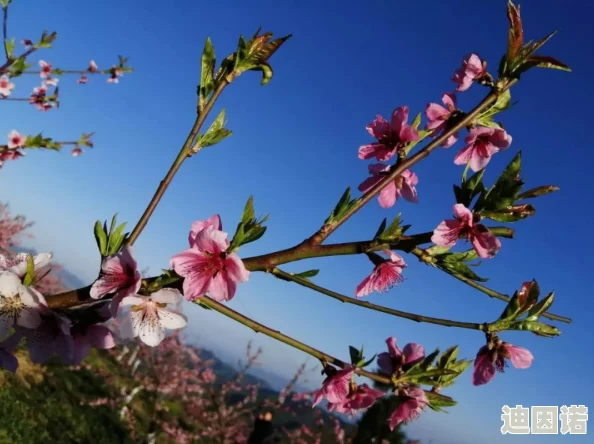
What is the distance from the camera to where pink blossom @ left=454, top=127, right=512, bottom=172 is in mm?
1530

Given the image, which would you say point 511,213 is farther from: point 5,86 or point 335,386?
point 5,86

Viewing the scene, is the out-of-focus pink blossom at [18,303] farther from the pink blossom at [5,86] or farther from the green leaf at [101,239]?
the pink blossom at [5,86]

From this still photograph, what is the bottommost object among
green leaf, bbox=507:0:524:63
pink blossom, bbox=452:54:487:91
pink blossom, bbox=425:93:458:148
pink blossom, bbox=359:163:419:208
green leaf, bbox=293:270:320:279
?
green leaf, bbox=293:270:320:279

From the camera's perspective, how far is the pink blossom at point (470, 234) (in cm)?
126

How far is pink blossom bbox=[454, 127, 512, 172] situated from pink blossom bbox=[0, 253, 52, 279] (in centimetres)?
124

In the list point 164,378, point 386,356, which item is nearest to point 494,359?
point 386,356

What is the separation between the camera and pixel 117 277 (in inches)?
44.9

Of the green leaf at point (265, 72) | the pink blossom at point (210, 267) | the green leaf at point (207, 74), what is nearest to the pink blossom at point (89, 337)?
the pink blossom at point (210, 267)

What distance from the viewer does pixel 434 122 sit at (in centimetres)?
154

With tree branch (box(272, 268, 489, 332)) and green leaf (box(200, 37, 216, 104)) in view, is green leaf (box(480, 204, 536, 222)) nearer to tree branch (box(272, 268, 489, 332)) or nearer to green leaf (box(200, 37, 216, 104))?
tree branch (box(272, 268, 489, 332))

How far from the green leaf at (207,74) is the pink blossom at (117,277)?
1.42 ft

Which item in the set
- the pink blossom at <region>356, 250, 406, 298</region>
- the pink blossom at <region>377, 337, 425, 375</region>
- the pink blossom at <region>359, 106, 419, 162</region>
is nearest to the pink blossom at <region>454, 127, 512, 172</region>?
the pink blossom at <region>359, 106, 419, 162</region>

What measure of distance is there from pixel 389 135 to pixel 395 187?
17 cm

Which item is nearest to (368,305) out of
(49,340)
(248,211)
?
(248,211)
